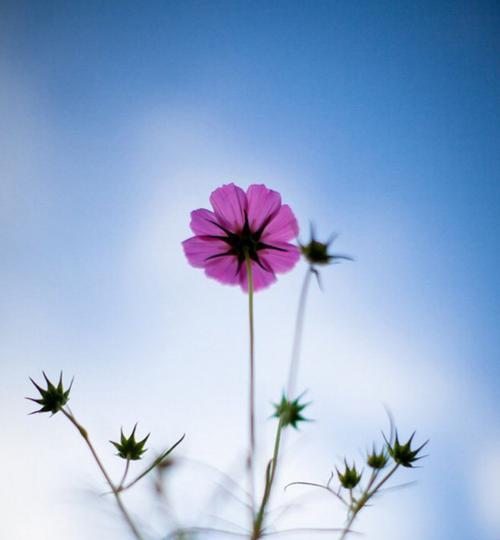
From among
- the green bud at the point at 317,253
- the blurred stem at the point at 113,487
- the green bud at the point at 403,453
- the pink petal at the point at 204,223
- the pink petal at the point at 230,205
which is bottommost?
the blurred stem at the point at 113,487

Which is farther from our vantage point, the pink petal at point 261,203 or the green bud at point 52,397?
the pink petal at point 261,203

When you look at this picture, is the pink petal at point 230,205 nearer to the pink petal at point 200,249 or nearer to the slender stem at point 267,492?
the pink petal at point 200,249

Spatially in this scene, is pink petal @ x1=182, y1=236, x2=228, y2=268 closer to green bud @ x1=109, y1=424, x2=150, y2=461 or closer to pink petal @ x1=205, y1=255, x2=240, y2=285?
pink petal @ x1=205, y1=255, x2=240, y2=285

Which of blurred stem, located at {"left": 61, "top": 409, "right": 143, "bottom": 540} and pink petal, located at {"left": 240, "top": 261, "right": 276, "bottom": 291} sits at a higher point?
pink petal, located at {"left": 240, "top": 261, "right": 276, "bottom": 291}

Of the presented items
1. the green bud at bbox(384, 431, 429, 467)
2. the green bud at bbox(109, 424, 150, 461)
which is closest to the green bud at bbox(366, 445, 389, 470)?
the green bud at bbox(384, 431, 429, 467)

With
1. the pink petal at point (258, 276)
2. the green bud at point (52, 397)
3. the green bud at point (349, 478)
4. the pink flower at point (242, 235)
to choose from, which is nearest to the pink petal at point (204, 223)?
the pink flower at point (242, 235)

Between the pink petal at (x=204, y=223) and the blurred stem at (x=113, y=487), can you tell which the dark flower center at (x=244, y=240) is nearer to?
the pink petal at (x=204, y=223)

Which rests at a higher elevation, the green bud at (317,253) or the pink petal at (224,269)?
the pink petal at (224,269)
